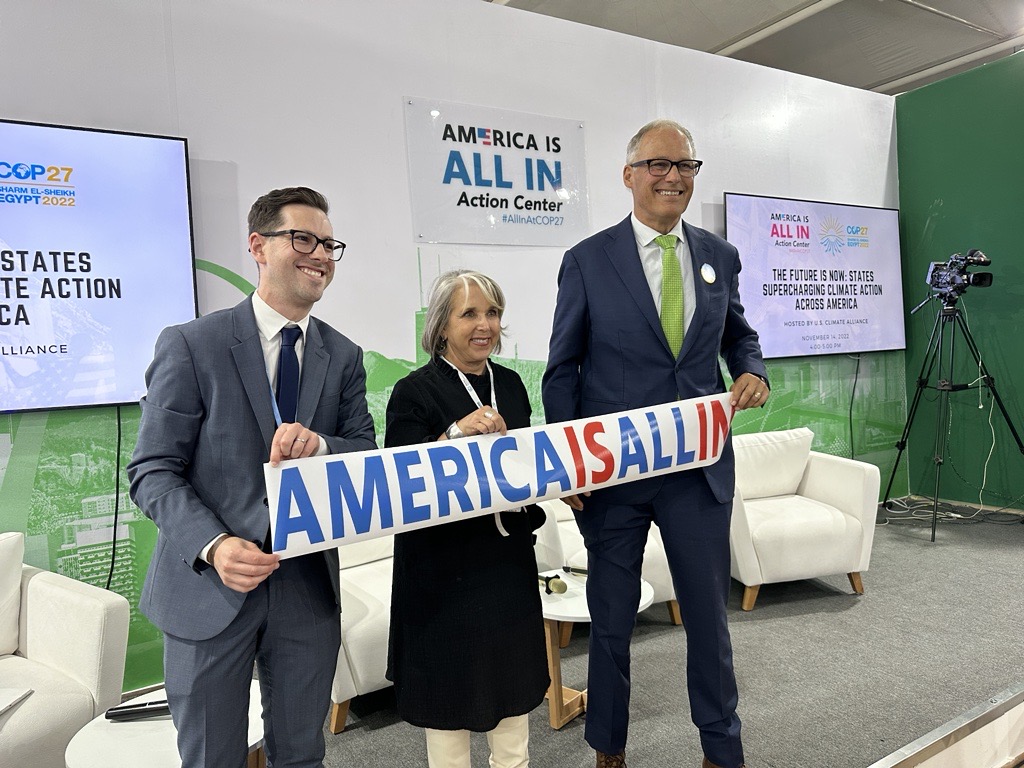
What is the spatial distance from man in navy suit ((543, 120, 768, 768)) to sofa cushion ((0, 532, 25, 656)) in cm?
207

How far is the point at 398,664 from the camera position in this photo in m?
1.73

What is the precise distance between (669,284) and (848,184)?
4440 mm

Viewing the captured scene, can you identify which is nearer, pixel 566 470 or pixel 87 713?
pixel 566 470

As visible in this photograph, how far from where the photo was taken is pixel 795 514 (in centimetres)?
389

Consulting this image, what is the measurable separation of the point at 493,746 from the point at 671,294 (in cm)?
129

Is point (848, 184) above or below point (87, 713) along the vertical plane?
above

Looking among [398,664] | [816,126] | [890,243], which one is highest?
[816,126]

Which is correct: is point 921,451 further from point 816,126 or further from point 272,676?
point 272,676

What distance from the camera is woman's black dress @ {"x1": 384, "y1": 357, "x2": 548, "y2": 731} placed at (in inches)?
66.4

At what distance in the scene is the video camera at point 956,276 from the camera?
5094mm

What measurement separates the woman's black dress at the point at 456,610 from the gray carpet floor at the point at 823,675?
0.87 metres

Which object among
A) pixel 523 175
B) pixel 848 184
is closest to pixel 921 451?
pixel 848 184

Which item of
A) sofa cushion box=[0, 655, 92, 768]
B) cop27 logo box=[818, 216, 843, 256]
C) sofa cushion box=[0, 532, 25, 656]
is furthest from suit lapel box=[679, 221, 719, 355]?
cop27 logo box=[818, 216, 843, 256]

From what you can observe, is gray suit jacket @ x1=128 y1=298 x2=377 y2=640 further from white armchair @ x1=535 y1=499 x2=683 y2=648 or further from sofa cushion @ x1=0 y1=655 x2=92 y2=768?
white armchair @ x1=535 y1=499 x2=683 y2=648
